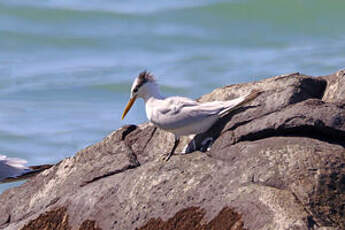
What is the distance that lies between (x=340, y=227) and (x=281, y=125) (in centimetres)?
106

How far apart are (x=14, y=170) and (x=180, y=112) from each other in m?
2.42

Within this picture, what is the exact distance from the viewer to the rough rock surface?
19.5 feet

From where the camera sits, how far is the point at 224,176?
629 cm

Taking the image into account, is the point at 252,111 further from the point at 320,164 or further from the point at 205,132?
the point at 320,164

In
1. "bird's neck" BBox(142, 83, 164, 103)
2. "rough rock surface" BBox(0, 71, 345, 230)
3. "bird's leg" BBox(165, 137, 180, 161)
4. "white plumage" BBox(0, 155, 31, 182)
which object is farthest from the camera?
"white plumage" BBox(0, 155, 31, 182)

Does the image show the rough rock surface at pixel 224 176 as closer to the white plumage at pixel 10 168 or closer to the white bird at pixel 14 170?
the white bird at pixel 14 170

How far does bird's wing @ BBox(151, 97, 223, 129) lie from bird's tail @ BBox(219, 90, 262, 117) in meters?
0.05

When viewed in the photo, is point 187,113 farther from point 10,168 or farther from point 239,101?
point 10,168

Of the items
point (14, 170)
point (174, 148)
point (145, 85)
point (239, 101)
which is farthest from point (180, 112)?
point (14, 170)

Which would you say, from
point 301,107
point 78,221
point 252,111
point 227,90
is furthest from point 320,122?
point 78,221

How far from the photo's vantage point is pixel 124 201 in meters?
6.63

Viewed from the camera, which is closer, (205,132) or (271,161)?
(271,161)

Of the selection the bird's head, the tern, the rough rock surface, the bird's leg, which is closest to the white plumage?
the rough rock surface

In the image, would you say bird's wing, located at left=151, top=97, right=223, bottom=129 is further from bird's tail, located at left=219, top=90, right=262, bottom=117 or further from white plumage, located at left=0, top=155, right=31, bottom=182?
white plumage, located at left=0, top=155, right=31, bottom=182
